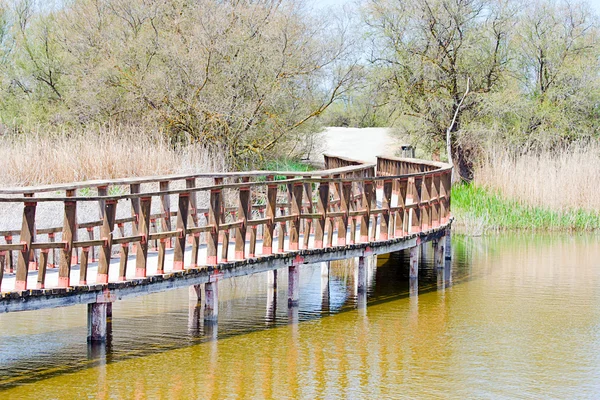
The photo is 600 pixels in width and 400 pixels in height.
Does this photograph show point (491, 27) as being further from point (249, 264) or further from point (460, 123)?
point (249, 264)

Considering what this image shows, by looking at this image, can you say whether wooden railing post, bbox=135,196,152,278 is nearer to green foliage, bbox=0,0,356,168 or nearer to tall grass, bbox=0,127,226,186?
tall grass, bbox=0,127,226,186

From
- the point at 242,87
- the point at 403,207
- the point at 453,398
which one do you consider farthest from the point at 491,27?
the point at 453,398

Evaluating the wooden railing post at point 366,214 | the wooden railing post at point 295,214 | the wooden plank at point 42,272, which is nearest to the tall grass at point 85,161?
the wooden railing post at point 366,214

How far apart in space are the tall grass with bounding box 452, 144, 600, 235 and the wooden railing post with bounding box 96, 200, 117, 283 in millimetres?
15215

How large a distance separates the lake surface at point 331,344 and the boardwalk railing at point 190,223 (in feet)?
2.82

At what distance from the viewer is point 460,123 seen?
36312 millimetres

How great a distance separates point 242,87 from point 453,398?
17267 millimetres

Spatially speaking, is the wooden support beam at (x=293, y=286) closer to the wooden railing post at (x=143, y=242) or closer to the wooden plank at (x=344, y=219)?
the wooden plank at (x=344, y=219)

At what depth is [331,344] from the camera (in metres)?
13.8

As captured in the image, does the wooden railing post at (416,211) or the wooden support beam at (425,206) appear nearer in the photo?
the wooden railing post at (416,211)

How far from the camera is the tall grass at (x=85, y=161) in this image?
2164 cm

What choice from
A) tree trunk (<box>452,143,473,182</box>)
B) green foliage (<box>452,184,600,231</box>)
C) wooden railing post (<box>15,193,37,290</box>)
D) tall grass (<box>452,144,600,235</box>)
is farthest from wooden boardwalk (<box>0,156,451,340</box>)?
tree trunk (<box>452,143,473,182</box>)

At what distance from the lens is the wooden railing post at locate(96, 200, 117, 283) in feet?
40.6

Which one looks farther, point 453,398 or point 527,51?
point 527,51
